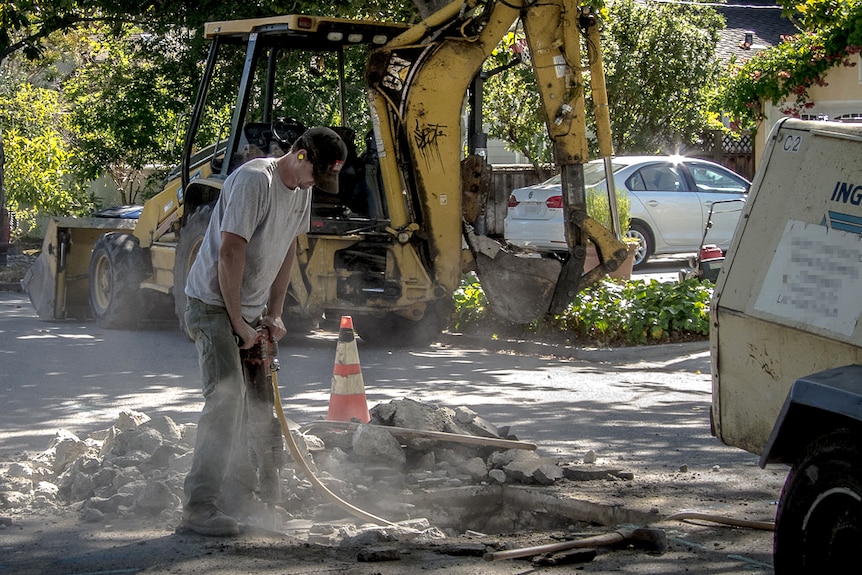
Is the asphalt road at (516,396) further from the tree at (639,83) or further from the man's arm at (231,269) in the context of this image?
the tree at (639,83)

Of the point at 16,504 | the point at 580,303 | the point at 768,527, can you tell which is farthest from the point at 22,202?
the point at 768,527

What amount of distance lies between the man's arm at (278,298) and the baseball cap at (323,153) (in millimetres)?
471

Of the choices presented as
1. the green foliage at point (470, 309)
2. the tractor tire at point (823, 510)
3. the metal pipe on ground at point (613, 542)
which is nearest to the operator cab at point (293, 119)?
the green foliage at point (470, 309)

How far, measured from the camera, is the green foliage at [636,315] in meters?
12.1

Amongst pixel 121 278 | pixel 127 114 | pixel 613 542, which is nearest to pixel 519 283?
pixel 121 278

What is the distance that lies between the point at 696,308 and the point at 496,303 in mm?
2299

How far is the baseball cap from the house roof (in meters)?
28.1

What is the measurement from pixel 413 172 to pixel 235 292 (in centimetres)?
570

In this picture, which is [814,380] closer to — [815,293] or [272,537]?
[815,293]

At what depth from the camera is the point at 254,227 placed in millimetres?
5492

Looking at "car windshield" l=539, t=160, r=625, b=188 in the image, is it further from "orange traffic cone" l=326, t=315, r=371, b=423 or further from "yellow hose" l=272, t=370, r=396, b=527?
"yellow hose" l=272, t=370, r=396, b=527

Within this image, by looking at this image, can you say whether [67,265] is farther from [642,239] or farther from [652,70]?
[652,70]

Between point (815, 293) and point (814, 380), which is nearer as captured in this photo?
point (814, 380)

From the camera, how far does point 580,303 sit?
12.3 meters
